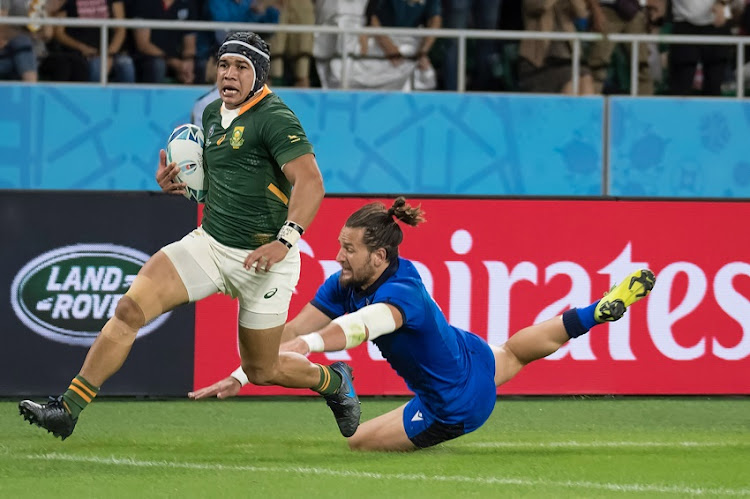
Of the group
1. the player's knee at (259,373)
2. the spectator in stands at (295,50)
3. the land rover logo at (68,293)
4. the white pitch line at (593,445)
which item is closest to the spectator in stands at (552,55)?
the spectator in stands at (295,50)

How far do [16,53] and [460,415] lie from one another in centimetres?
709


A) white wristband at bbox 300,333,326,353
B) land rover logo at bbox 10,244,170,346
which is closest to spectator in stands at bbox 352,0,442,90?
land rover logo at bbox 10,244,170,346

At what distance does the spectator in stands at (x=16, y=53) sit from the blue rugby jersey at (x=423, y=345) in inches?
243

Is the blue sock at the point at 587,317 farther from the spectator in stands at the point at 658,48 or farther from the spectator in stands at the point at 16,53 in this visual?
the spectator in stands at the point at 16,53

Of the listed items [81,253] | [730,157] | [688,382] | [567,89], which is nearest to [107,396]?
[81,253]

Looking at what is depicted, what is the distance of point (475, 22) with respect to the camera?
1345 centimetres

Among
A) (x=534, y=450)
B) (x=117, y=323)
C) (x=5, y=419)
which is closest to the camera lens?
(x=117, y=323)

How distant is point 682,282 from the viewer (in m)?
9.73

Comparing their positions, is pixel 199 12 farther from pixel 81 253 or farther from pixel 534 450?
pixel 534 450

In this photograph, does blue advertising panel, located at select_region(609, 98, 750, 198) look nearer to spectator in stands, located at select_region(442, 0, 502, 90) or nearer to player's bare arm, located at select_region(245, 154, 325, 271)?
spectator in stands, located at select_region(442, 0, 502, 90)

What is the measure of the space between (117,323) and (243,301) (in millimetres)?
673

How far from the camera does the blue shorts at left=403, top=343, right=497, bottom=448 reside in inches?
278

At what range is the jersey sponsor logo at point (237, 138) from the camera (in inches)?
273

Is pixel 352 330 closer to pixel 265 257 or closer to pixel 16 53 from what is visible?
pixel 265 257
